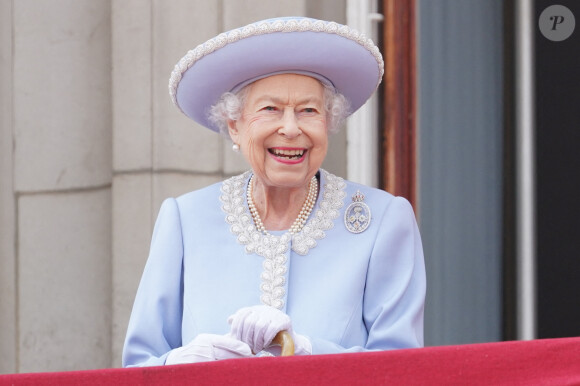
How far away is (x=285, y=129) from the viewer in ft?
10.9

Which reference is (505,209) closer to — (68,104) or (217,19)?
(217,19)

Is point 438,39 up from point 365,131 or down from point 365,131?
up

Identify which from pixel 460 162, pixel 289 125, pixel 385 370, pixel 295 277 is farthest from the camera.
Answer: pixel 460 162

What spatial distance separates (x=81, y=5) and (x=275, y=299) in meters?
2.63

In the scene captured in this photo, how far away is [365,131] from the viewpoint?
5363mm

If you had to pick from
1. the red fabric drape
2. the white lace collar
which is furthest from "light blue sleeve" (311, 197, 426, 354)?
the red fabric drape

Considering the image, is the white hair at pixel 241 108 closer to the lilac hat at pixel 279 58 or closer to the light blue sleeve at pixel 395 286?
the lilac hat at pixel 279 58

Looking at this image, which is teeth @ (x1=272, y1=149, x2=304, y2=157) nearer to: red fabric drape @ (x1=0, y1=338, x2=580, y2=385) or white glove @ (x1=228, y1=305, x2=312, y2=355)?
white glove @ (x1=228, y1=305, x2=312, y2=355)

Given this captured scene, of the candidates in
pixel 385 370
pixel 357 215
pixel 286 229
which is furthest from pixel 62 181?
pixel 385 370

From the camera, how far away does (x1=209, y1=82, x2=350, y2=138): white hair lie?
11.3 feet

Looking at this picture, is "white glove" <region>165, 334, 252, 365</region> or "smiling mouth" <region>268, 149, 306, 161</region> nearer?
"white glove" <region>165, 334, 252, 365</region>

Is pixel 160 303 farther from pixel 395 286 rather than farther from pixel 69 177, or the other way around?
pixel 69 177

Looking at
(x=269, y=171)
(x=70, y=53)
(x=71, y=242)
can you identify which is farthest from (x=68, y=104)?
(x=269, y=171)

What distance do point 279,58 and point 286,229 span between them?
473 mm
